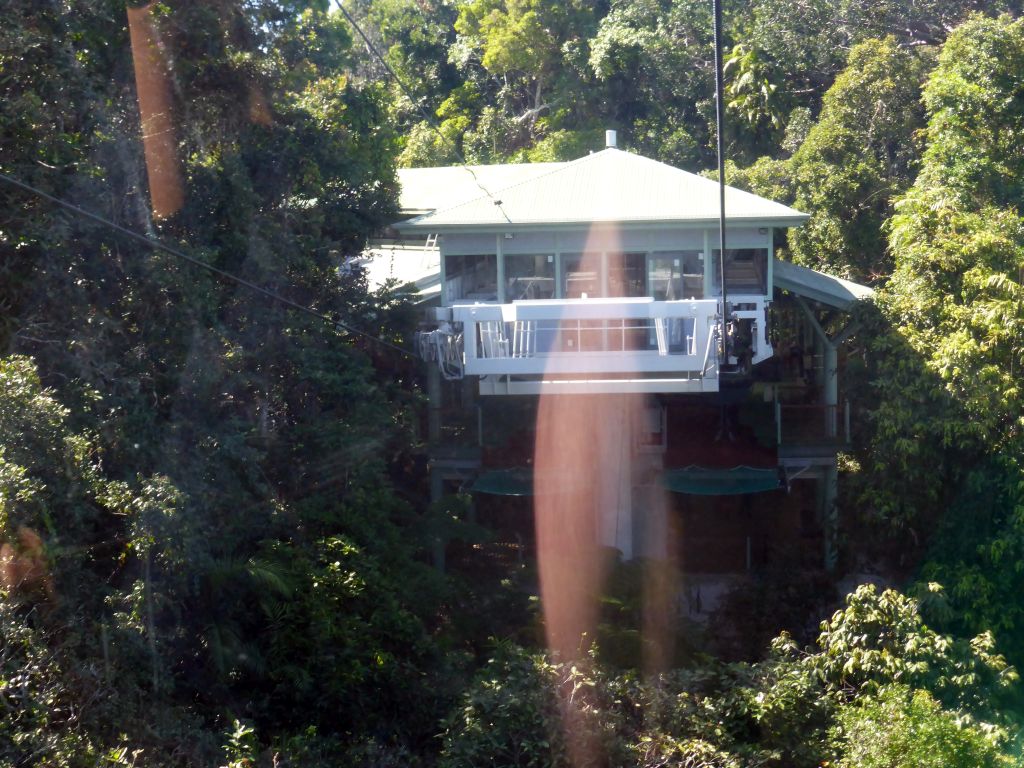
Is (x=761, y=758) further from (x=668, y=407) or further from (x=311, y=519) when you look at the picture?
(x=668, y=407)

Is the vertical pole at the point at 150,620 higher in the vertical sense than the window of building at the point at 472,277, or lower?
lower

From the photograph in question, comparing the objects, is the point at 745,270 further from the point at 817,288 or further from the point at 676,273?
the point at 817,288

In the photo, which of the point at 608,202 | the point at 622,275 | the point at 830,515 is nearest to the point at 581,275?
the point at 622,275

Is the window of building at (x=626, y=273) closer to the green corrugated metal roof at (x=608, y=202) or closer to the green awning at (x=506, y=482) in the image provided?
the green corrugated metal roof at (x=608, y=202)

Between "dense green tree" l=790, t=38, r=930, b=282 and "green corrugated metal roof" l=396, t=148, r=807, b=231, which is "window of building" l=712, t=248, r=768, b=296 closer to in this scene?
"green corrugated metal roof" l=396, t=148, r=807, b=231

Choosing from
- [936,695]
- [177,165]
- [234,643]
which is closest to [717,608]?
[936,695]

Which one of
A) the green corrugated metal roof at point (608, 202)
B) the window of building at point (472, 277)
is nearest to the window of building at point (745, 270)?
the green corrugated metal roof at point (608, 202)
